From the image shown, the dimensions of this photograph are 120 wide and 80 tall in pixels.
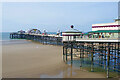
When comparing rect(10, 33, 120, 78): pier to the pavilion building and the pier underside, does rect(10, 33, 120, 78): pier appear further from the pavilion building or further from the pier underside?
the pavilion building

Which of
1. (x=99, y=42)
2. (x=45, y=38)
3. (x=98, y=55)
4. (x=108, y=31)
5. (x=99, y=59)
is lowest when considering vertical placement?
(x=99, y=59)

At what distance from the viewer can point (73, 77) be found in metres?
13.7

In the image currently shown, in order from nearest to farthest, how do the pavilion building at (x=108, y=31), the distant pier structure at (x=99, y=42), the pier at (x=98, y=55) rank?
the pier at (x=98, y=55) → the distant pier structure at (x=99, y=42) → the pavilion building at (x=108, y=31)

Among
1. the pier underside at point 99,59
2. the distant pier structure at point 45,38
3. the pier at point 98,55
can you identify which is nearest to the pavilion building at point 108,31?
the pier at point 98,55

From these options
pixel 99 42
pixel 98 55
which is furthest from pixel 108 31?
pixel 98 55

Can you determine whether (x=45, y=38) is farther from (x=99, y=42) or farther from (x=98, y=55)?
(x=99, y=42)

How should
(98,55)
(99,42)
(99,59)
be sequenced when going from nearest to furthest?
(99,42), (99,59), (98,55)

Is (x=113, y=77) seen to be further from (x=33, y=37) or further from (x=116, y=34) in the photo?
(x=33, y=37)

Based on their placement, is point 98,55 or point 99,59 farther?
point 98,55

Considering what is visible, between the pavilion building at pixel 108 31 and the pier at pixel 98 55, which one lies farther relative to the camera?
the pavilion building at pixel 108 31

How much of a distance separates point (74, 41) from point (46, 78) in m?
7.95

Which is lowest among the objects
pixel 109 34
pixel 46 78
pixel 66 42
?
pixel 46 78

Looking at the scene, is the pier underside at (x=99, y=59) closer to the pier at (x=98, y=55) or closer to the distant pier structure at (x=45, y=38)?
the pier at (x=98, y=55)

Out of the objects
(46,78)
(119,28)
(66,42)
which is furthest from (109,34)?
(46,78)
